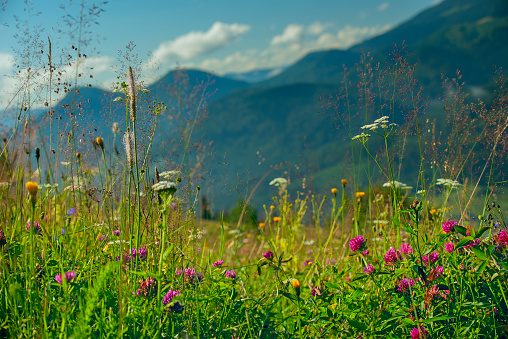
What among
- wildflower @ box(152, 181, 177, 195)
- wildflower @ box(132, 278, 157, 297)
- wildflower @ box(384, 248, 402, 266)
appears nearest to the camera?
wildflower @ box(152, 181, 177, 195)

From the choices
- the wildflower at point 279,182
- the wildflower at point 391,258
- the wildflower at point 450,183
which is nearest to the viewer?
the wildflower at point 391,258

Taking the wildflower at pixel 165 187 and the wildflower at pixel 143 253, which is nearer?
the wildflower at pixel 165 187

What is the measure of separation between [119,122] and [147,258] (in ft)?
2.82

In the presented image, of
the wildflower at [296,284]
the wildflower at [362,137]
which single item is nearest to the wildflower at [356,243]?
the wildflower at [296,284]

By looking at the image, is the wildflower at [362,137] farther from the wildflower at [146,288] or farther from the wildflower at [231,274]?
the wildflower at [146,288]

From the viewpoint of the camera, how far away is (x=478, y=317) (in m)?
1.51

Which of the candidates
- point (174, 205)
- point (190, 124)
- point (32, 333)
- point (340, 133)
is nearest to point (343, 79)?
point (340, 133)

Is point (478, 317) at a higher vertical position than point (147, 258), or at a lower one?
lower

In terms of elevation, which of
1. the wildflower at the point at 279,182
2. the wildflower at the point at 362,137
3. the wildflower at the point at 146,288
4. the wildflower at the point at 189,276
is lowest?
the wildflower at the point at 189,276

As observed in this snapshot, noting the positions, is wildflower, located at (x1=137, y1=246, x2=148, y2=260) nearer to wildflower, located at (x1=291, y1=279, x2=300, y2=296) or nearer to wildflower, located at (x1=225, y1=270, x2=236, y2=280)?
wildflower, located at (x1=225, y1=270, x2=236, y2=280)

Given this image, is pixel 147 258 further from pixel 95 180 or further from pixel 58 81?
pixel 58 81

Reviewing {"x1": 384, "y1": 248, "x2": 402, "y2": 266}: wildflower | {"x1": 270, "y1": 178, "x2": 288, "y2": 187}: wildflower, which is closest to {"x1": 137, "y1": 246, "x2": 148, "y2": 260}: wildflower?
{"x1": 384, "y1": 248, "x2": 402, "y2": 266}: wildflower

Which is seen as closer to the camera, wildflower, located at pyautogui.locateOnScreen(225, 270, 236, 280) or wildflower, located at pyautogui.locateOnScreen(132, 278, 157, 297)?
wildflower, located at pyautogui.locateOnScreen(132, 278, 157, 297)

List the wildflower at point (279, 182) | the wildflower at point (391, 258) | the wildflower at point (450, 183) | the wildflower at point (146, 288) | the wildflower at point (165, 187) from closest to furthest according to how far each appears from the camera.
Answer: the wildflower at point (165, 187) < the wildflower at point (146, 288) < the wildflower at point (391, 258) < the wildflower at point (450, 183) < the wildflower at point (279, 182)
